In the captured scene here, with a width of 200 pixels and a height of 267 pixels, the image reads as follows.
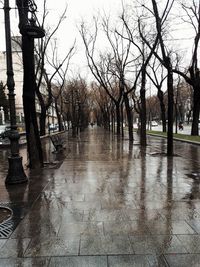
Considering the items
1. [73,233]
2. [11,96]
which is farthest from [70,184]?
[73,233]

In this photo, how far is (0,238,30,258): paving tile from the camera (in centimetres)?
392

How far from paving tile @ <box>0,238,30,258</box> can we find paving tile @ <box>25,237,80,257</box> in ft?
0.27

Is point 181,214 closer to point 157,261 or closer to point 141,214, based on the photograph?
point 141,214

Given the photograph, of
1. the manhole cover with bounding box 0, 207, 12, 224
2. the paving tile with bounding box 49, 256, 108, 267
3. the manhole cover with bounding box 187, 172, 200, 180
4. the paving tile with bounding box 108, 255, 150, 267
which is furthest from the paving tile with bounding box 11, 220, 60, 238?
the manhole cover with bounding box 187, 172, 200, 180

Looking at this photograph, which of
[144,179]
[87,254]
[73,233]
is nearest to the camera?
[87,254]

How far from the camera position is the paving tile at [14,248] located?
3.92m

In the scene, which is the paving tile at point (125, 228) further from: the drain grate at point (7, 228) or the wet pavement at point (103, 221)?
the drain grate at point (7, 228)

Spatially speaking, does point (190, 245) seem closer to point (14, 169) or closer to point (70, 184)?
point (70, 184)

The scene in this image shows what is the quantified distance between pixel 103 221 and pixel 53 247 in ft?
3.94

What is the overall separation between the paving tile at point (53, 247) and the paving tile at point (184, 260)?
119 cm

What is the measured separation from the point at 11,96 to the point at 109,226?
484cm

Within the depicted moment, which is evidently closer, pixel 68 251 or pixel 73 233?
pixel 68 251

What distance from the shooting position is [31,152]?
1068cm

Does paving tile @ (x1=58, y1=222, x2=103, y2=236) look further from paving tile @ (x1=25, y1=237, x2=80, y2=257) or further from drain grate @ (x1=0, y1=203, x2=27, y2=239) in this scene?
drain grate @ (x1=0, y1=203, x2=27, y2=239)
